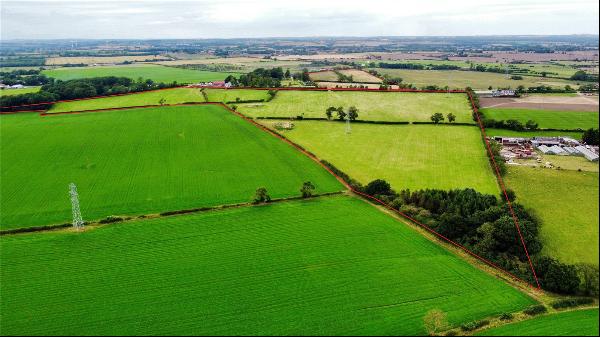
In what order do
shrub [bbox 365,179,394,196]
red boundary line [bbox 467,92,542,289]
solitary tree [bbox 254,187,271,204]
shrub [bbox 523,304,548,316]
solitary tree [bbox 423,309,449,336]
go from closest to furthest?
solitary tree [bbox 423,309,449,336] < shrub [bbox 523,304,548,316] < red boundary line [bbox 467,92,542,289] < solitary tree [bbox 254,187,271,204] < shrub [bbox 365,179,394,196]

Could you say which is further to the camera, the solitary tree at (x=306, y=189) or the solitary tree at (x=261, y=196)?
the solitary tree at (x=306, y=189)

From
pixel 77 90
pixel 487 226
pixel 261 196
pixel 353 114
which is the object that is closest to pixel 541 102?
pixel 353 114

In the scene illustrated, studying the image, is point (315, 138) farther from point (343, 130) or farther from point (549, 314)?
point (549, 314)

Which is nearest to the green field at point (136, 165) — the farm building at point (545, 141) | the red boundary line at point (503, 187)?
the red boundary line at point (503, 187)

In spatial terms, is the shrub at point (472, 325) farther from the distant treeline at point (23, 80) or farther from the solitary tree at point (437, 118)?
the distant treeline at point (23, 80)

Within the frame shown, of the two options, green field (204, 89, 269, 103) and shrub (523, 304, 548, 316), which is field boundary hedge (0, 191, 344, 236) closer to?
shrub (523, 304, 548, 316)

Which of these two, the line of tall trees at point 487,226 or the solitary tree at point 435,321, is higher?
the line of tall trees at point 487,226

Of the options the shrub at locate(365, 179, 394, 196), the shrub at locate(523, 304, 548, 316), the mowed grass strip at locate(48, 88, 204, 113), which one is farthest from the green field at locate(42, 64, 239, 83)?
the shrub at locate(523, 304, 548, 316)

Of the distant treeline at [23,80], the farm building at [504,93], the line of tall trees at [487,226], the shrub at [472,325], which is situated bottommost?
the shrub at [472,325]
